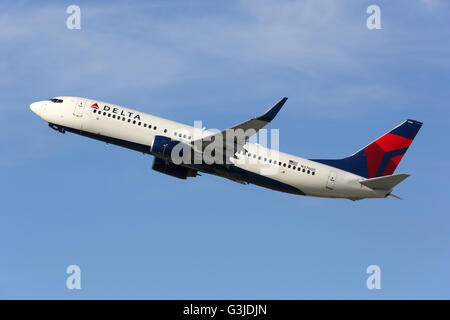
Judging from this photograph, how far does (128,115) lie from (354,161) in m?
21.5

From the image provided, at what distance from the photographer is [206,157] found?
201ft

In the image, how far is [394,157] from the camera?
66.3m

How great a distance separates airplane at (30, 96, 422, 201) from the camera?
61.1 meters

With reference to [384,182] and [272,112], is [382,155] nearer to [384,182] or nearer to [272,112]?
[384,182]

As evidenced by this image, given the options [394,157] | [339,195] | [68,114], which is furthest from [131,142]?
[394,157]

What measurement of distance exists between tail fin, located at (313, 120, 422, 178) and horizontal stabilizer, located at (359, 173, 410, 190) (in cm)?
251

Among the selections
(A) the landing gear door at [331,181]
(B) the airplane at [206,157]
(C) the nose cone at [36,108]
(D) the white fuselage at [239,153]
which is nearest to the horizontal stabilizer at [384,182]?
(B) the airplane at [206,157]

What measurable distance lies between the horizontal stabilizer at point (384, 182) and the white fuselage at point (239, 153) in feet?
1.48

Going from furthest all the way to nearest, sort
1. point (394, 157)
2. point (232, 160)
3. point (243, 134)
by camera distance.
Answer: point (394, 157)
point (232, 160)
point (243, 134)

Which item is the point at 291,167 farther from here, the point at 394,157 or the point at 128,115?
the point at 128,115

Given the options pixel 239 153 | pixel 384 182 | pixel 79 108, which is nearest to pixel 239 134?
pixel 239 153

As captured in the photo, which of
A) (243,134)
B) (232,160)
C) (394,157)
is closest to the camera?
(243,134)

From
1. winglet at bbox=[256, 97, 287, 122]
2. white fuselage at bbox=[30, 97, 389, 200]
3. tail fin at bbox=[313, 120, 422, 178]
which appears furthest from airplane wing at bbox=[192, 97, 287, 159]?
tail fin at bbox=[313, 120, 422, 178]

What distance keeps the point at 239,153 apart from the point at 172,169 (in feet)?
22.7
